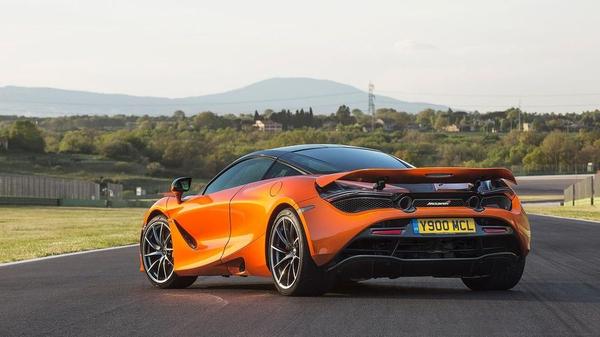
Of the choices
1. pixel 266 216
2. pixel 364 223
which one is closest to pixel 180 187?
pixel 266 216

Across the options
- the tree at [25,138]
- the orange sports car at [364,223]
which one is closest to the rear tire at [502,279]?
the orange sports car at [364,223]

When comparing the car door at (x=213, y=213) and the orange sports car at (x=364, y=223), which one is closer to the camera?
the orange sports car at (x=364, y=223)

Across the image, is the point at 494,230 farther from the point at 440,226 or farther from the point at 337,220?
the point at 337,220

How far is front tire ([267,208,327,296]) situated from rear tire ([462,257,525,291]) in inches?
66.0

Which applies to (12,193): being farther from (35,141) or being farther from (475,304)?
(35,141)

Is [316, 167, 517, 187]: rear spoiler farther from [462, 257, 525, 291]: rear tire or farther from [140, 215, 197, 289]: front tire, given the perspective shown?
[140, 215, 197, 289]: front tire

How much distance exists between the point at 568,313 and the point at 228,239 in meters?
3.33

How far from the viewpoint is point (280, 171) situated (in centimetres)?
1011

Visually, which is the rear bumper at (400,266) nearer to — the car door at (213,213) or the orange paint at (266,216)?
the orange paint at (266,216)

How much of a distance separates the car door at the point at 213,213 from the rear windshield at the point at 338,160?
43 cm

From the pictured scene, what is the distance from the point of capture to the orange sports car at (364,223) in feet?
29.5

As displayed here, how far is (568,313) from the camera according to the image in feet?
27.3

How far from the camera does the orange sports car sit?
8984 millimetres

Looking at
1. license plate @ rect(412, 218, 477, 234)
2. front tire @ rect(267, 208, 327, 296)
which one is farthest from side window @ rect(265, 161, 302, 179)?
license plate @ rect(412, 218, 477, 234)
